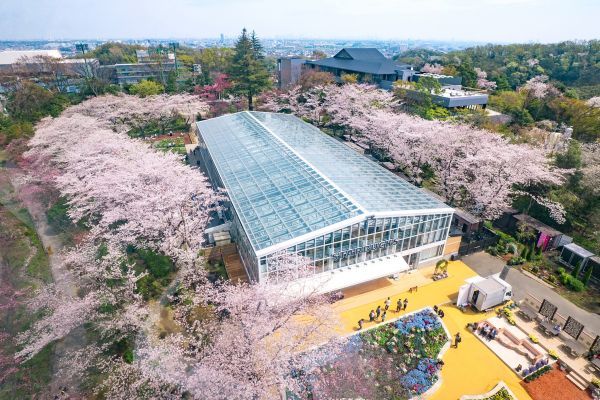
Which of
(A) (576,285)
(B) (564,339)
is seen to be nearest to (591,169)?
(A) (576,285)

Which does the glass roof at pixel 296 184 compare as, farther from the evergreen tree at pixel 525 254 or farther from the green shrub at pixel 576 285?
the green shrub at pixel 576 285

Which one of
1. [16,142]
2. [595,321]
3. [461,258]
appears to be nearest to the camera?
[595,321]

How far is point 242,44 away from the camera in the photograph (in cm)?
6166

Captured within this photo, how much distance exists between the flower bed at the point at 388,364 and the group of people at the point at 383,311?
0.59 meters

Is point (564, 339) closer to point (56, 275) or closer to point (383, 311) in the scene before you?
point (383, 311)

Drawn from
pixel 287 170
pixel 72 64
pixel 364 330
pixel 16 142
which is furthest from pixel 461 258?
pixel 72 64

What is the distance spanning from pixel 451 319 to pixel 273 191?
1394 centimetres

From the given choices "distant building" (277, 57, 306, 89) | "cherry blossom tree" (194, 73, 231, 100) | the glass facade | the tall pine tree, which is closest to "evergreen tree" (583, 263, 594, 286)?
the glass facade

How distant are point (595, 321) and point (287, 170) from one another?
876 inches

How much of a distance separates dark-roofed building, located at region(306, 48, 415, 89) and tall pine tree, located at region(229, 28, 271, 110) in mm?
16859

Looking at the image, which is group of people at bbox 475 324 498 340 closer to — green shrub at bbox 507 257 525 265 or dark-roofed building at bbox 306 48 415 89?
green shrub at bbox 507 257 525 265

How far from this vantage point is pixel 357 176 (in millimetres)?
25438

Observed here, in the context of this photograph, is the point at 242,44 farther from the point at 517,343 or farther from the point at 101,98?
the point at 517,343

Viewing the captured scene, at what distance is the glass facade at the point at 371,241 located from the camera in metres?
19.1
